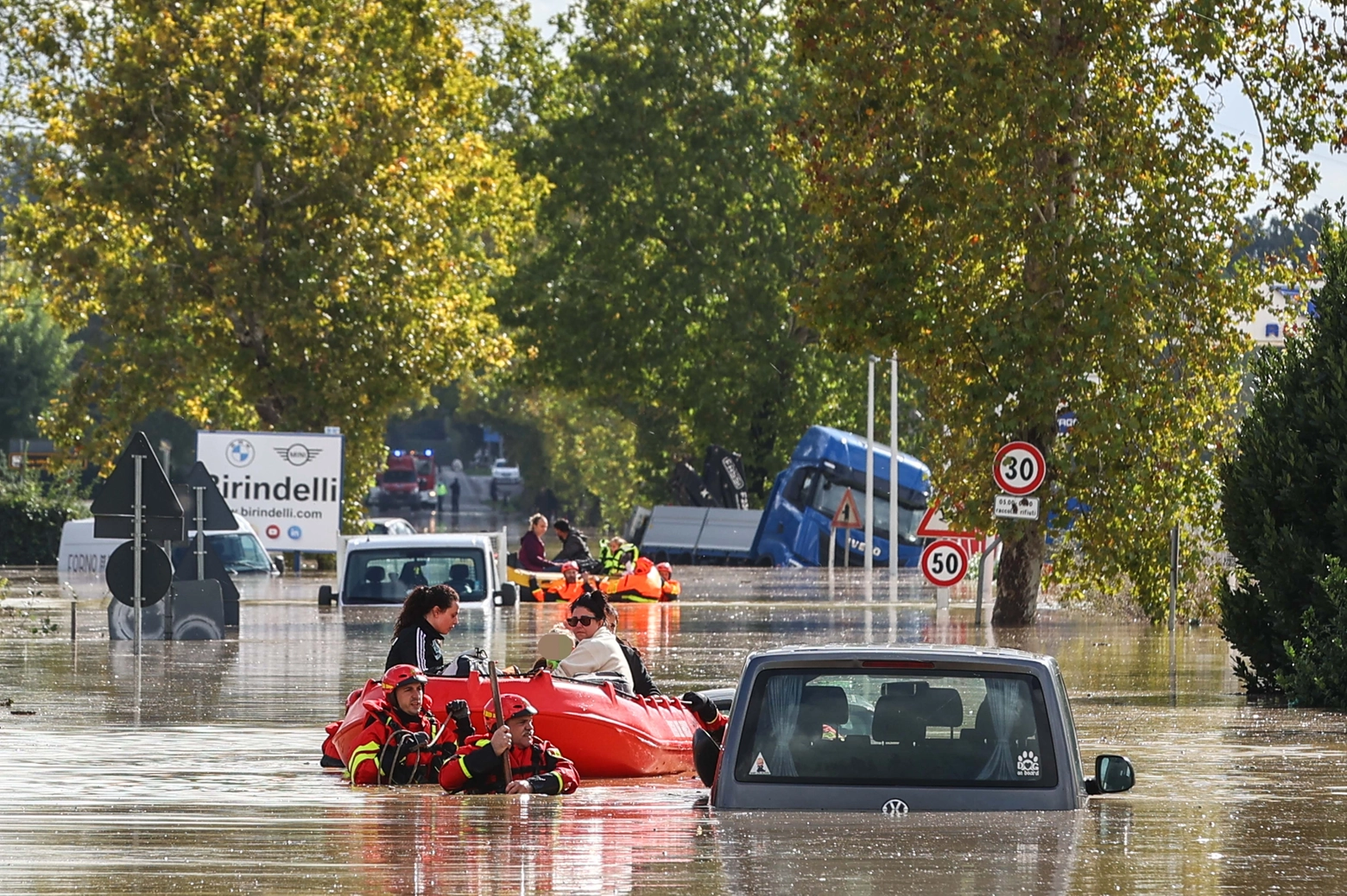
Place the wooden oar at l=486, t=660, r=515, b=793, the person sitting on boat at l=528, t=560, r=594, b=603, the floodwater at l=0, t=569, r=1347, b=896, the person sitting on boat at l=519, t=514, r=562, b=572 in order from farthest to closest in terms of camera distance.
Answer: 1. the person sitting on boat at l=519, t=514, r=562, b=572
2. the person sitting on boat at l=528, t=560, r=594, b=603
3. the wooden oar at l=486, t=660, r=515, b=793
4. the floodwater at l=0, t=569, r=1347, b=896

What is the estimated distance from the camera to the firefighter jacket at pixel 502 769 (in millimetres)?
13195

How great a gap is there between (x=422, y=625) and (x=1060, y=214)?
16.3 metres

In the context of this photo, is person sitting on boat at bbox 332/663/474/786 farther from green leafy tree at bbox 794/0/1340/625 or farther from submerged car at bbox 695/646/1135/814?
green leafy tree at bbox 794/0/1340/625

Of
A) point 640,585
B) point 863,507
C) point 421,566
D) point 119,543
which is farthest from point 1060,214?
point 863,507

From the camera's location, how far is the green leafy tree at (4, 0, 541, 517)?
1948 inches

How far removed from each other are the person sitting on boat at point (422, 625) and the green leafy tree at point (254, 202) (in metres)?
35.7

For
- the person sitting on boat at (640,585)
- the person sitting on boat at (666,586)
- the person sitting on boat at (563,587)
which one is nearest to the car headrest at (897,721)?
the person sitting on boat at (563,587)

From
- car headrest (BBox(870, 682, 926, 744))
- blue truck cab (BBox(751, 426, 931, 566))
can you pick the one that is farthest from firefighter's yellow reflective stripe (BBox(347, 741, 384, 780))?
blue truck cab (BBox(751, 426, 931, 566))

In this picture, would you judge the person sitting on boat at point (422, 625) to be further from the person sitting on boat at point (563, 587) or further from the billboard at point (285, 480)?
the billboard at point (285, 480)

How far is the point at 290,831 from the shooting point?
11.1 m

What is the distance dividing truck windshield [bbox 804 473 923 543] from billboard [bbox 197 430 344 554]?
65.9 feet

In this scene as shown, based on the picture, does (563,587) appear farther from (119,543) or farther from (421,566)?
(119,543)

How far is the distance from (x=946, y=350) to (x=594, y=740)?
16.1 m

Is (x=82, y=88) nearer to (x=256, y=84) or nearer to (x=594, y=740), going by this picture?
(x=256, y=84)
